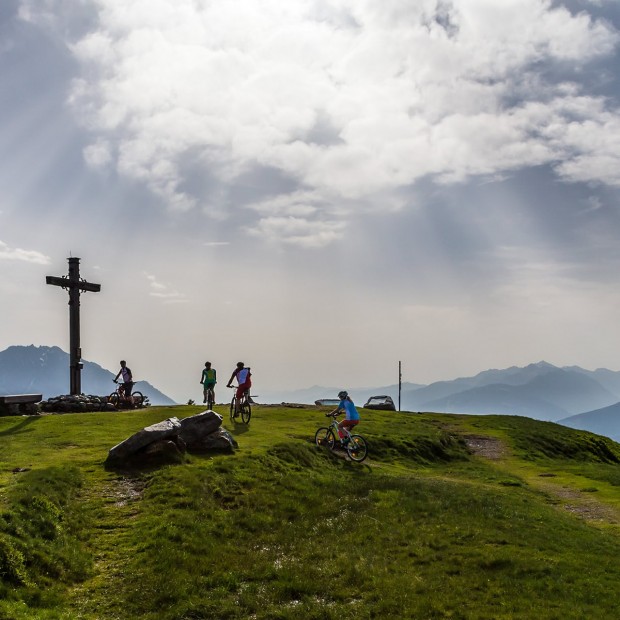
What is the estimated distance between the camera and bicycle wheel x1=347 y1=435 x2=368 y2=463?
115 feet

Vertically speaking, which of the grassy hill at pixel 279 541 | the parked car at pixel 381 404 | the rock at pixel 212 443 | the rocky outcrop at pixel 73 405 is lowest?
the parked car at pixel 381 404

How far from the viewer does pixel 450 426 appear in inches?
2645

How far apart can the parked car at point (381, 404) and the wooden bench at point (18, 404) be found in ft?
152

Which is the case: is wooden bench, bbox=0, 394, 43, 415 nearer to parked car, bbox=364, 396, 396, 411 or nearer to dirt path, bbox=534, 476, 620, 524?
dirt path, bbox=534, 476, 620, 524

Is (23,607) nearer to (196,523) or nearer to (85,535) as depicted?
(85,535)

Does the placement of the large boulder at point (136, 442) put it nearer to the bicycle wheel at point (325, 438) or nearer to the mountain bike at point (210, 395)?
the bicycle wheel at point (325, 438)

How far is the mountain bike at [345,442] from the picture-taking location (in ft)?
114

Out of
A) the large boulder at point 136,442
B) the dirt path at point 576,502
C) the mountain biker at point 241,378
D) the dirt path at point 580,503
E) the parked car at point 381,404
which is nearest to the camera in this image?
the large boulder at point 136,442

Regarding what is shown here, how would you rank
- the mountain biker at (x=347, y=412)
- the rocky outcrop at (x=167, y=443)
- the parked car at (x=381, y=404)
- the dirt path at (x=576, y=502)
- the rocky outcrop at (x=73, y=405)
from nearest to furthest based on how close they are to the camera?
the rocky outcrop at (x=167, y=443)
the dirt path at (x=576, y=502)
the mountain biker at (x=347, y=412)
the rocky outcrop at (x=73, y=405)
the parked car at (x=381, y=404)

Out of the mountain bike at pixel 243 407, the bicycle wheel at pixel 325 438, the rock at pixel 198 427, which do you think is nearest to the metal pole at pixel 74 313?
the mountain bike at pixel 243 407

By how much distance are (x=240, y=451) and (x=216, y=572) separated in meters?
13.1

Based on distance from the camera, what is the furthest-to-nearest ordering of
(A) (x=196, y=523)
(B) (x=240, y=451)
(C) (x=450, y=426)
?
(C) (x=450, y=426) < (B) (x=240, y=451) < (A) (x=196, y=523)

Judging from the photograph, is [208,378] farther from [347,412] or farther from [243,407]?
[347,412]

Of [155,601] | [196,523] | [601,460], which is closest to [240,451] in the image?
[196,523]
